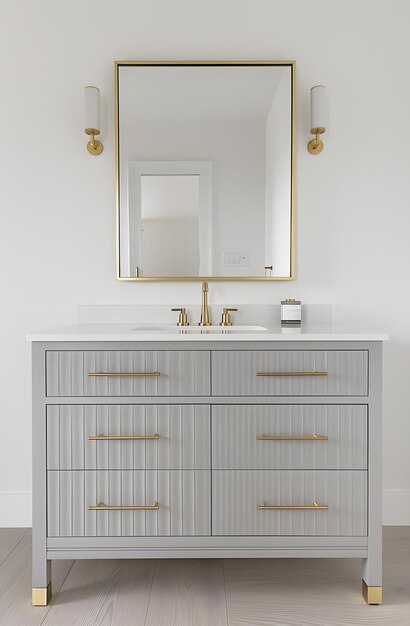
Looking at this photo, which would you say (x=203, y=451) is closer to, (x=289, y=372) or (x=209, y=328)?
(x=289, y=372)

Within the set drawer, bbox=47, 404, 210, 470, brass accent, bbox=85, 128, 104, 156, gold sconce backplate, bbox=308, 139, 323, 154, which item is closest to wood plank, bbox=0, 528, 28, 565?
drawer, bbox=47, 404, 210, 470

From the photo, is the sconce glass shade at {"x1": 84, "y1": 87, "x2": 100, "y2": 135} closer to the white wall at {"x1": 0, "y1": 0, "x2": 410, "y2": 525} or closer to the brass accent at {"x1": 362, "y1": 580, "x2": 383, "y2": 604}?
the white wall at {"x1": 0, "y1": 0, "x2": 410, "y2": 525}

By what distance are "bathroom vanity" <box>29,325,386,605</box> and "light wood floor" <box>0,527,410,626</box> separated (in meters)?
0.15

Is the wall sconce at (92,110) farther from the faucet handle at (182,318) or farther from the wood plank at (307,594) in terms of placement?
the wood plank at (307,594)

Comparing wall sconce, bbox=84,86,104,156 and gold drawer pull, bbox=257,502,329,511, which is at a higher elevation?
wall sconce, bbox=84,86,104,156

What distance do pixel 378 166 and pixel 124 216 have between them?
1145mm

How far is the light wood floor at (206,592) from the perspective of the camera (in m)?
1.55

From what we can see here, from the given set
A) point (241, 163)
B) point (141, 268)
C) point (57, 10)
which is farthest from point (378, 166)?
point (57, 10)

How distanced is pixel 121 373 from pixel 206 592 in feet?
2.66

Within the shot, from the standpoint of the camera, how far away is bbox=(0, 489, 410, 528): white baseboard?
220 centimetres

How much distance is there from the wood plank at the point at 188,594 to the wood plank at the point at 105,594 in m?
0.04

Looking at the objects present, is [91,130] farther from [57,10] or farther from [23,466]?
[23,466]

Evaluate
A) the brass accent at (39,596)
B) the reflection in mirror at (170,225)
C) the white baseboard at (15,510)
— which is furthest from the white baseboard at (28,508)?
the reflection in mirror at (170,225)

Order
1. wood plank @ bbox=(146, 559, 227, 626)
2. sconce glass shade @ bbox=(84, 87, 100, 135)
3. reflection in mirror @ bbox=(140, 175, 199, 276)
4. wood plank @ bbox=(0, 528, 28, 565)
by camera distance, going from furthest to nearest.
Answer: reflection in mirror @ bbox=(140, 175, 199, 276) → sconce glass shade @ bbox=(84, 87, 100, 135) → wood plank @ bbox=(0, 528, 28, 565) → wood plank @ bbox=(146, 559, 227, 626)
